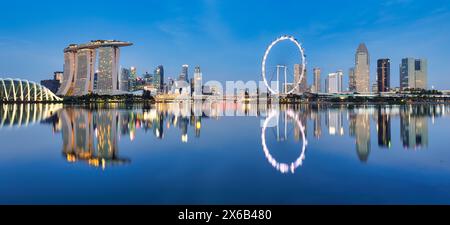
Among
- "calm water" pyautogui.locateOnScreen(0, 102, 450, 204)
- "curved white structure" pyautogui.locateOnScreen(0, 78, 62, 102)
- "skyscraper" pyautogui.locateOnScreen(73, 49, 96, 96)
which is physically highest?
"skyscraper" pyautogui.locateOnScreen(73, 49, 96, 96)

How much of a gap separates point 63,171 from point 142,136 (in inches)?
330

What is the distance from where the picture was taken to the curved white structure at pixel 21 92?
3863 inches

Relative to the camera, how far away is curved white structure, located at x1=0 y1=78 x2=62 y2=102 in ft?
322

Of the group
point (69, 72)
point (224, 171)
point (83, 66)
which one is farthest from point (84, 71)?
point (224, 171)

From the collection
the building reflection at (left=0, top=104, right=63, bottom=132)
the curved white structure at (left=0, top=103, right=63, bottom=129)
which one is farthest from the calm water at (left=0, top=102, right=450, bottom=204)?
the curved white structure at (left=0, top=103, right=63, bottom=129)

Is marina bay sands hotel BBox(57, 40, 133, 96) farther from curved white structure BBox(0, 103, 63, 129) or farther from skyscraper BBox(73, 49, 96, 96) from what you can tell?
curved white structure BBox(0, 103, 63, 129)

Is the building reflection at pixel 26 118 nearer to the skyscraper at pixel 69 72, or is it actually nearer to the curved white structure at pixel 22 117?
the curved white structure at pixel 22 117

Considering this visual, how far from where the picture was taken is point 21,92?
9969 centimetres

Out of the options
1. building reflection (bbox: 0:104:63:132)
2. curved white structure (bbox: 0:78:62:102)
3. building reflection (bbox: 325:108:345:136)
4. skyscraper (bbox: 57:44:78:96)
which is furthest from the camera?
skyscraper (bbox: 57:44:78:96)

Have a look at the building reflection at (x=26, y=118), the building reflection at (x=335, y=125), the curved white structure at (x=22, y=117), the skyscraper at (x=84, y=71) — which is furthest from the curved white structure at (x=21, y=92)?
the building reflection at (x=335, y=125)

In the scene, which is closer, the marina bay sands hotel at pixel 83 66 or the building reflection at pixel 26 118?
the building reflection at pixel 26 118
